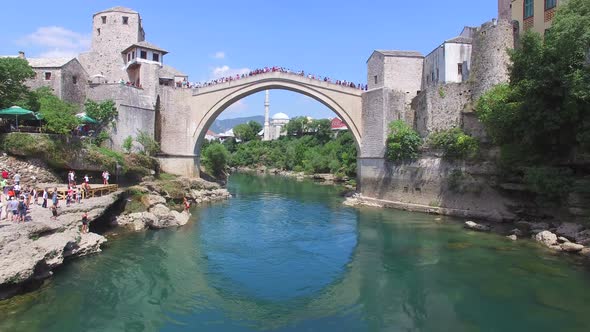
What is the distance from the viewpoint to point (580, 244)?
13320 mm

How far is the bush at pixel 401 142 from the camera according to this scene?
72.2ft

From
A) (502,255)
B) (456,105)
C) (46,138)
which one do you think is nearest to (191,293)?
(502,255)

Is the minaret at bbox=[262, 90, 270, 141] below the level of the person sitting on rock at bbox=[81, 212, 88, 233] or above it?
above

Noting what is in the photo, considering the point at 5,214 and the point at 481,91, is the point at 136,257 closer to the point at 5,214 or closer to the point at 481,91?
the point at 5,214

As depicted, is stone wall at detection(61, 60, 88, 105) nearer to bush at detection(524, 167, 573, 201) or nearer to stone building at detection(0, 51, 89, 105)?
stone building at detection(0, 51, 89, 105)

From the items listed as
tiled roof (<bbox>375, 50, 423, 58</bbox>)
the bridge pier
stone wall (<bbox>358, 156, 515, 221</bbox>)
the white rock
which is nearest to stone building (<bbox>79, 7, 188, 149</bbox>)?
the bridge pier

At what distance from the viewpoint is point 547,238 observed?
14.2 metres

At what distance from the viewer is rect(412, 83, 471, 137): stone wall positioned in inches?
846

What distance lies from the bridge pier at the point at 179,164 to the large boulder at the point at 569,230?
19571 millimetres

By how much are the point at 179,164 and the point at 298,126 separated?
41054mm

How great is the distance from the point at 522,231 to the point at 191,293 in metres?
12.6

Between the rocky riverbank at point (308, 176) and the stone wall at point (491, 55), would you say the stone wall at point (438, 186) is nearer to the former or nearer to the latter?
the stone wall at point (491, 55)

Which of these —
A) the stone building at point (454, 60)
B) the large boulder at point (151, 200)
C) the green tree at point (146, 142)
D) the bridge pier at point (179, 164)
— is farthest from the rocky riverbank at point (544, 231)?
the green tree at point (146, 142)

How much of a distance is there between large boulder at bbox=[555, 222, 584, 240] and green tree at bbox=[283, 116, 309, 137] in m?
51.6
